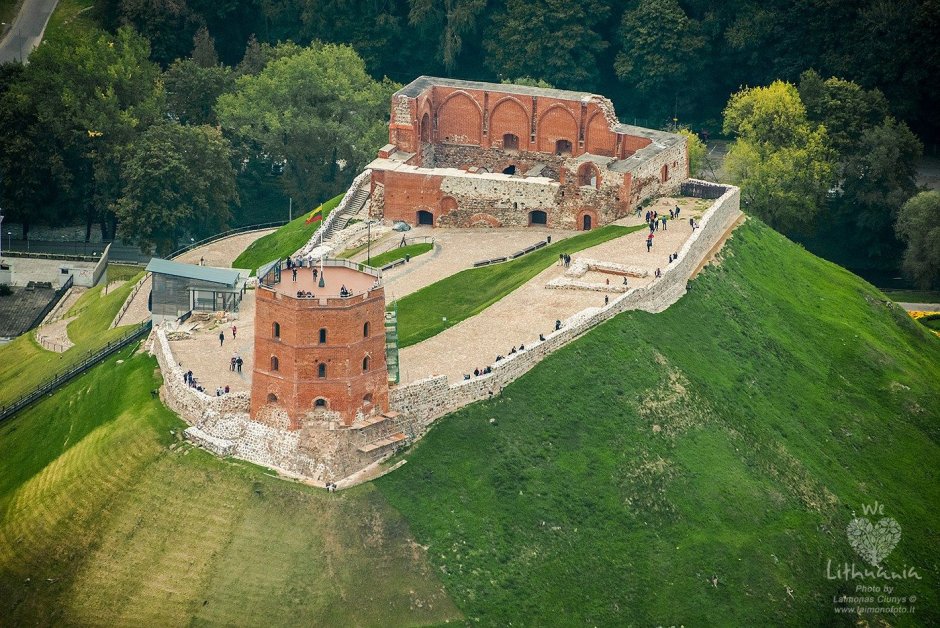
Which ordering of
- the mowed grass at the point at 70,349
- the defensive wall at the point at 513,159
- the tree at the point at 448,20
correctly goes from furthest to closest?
the tree at the point at 448,20
the defensive wall at the point at 513,159
the mowed grass at the point at 70,349

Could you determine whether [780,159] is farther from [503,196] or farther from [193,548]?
[193,548]

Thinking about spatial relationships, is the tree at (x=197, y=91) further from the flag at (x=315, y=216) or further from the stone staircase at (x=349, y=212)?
the stone staircase at (x=349, y=212)

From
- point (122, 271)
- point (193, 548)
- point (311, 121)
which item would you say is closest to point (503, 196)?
point (311, 121)

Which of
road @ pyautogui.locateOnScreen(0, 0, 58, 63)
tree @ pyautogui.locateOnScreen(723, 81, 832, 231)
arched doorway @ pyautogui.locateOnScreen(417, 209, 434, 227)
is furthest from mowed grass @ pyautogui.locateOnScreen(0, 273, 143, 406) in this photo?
tree @ pyautogui.locateOnScreen(723, 81, 832, 231)

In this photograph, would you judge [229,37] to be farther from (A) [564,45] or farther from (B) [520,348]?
(B) [520,348]

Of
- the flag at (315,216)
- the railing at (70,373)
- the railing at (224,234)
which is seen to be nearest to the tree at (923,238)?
the flag at (315,216)
